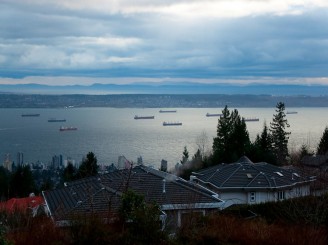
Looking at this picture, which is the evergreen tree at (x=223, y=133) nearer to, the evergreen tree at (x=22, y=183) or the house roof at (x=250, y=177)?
the house roof at (x=250, y=177)

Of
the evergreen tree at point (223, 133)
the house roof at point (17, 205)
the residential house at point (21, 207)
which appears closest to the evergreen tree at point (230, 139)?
the evergreen tree at point (223, 133)

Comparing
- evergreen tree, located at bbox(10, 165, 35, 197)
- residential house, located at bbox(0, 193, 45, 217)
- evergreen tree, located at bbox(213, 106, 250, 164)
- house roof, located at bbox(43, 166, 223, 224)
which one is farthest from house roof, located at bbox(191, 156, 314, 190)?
evergreen tree, located at bbox(10, 165, 35, 197)

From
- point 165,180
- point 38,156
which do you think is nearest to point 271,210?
point 165,180

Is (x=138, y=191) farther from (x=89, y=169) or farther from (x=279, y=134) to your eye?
(x=279, y=134)

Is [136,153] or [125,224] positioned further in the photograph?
[136,153]

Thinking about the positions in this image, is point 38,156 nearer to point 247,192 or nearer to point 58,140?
point 58,140

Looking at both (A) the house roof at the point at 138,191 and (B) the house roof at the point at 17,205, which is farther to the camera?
(A) the house roof at the point at 138,191
